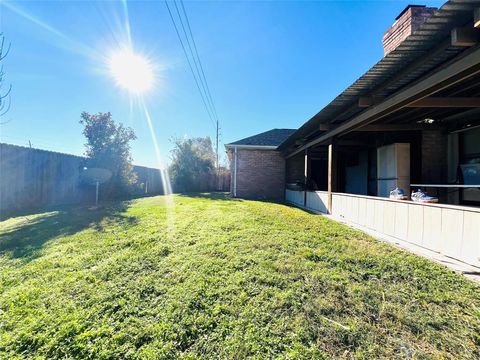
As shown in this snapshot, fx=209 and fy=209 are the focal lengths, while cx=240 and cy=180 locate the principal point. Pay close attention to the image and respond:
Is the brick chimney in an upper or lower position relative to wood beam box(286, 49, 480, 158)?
upper

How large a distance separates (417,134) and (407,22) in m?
2.88

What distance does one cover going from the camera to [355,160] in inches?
375

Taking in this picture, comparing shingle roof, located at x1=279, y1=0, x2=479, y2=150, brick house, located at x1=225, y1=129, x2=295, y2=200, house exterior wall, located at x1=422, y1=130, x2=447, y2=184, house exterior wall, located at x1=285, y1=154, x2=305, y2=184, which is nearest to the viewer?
shingle roof, located at x1=279, y1=0, x2=479, y2=150

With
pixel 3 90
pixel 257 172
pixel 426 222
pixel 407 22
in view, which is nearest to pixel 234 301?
pixel 426 222

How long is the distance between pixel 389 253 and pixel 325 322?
1.82 meters

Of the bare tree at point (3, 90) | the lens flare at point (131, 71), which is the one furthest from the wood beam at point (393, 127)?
the bare tree at point (3, 90)

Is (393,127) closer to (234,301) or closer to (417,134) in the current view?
(417,134)

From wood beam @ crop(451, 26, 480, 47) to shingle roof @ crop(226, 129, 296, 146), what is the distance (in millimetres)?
9455

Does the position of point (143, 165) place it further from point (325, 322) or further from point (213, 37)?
point (325, 322)

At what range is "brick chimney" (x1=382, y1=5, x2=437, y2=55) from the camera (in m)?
5.12

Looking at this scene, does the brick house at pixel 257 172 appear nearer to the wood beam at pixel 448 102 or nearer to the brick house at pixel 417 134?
the brick house at pixel 417 134

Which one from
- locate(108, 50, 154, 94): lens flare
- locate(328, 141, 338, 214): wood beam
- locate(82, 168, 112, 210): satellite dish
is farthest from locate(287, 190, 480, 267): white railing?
locate(82, 168, 112, 210): satellite dish

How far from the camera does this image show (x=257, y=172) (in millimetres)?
11469

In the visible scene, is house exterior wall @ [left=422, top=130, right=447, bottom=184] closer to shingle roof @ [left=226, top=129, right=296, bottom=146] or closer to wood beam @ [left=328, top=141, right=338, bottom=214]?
wood beam @ [left=328, top=141, right=338, bottom=214]
